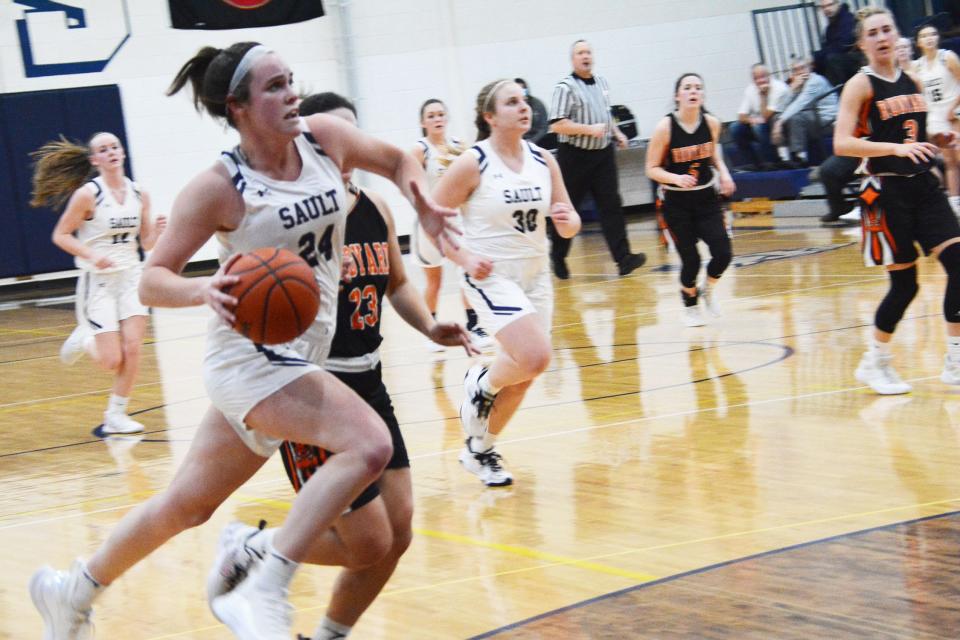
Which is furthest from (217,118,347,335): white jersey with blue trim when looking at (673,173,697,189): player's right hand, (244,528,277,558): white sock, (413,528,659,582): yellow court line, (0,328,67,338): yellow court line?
(0,328,67,338): yellow court line

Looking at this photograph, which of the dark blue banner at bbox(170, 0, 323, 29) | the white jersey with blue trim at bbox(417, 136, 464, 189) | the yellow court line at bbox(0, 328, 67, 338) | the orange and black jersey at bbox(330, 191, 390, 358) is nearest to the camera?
the orange and black jersey at bbox(330, 191, 390, 358)

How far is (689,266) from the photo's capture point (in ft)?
31.7

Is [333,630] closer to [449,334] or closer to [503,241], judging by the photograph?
[449,334]

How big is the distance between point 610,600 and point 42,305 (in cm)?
1405

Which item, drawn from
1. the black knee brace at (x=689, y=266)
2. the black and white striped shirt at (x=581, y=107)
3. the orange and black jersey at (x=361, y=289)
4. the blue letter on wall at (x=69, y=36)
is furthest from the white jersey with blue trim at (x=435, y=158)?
the blue letter on wall at (x=69, y=36)

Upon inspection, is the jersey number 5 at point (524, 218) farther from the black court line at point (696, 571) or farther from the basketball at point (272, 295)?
the basketball at point (272, 295)

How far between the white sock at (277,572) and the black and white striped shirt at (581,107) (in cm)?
967

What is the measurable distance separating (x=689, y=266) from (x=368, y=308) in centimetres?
621

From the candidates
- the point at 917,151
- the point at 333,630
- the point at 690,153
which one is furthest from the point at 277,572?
the point at 690,153

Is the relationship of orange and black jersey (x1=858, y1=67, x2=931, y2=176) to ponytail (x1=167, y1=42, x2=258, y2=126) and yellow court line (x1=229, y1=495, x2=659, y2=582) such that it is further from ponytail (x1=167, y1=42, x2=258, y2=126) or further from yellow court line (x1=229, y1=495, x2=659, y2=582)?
ponytail (x1=167, y1=42, x2=258, y2=126)

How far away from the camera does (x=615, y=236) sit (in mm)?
12453

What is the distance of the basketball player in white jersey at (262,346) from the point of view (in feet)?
10.4

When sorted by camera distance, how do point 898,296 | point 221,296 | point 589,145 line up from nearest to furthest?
point 221,296, point 898,296, point 589,145

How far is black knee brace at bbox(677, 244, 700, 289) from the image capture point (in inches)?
378
